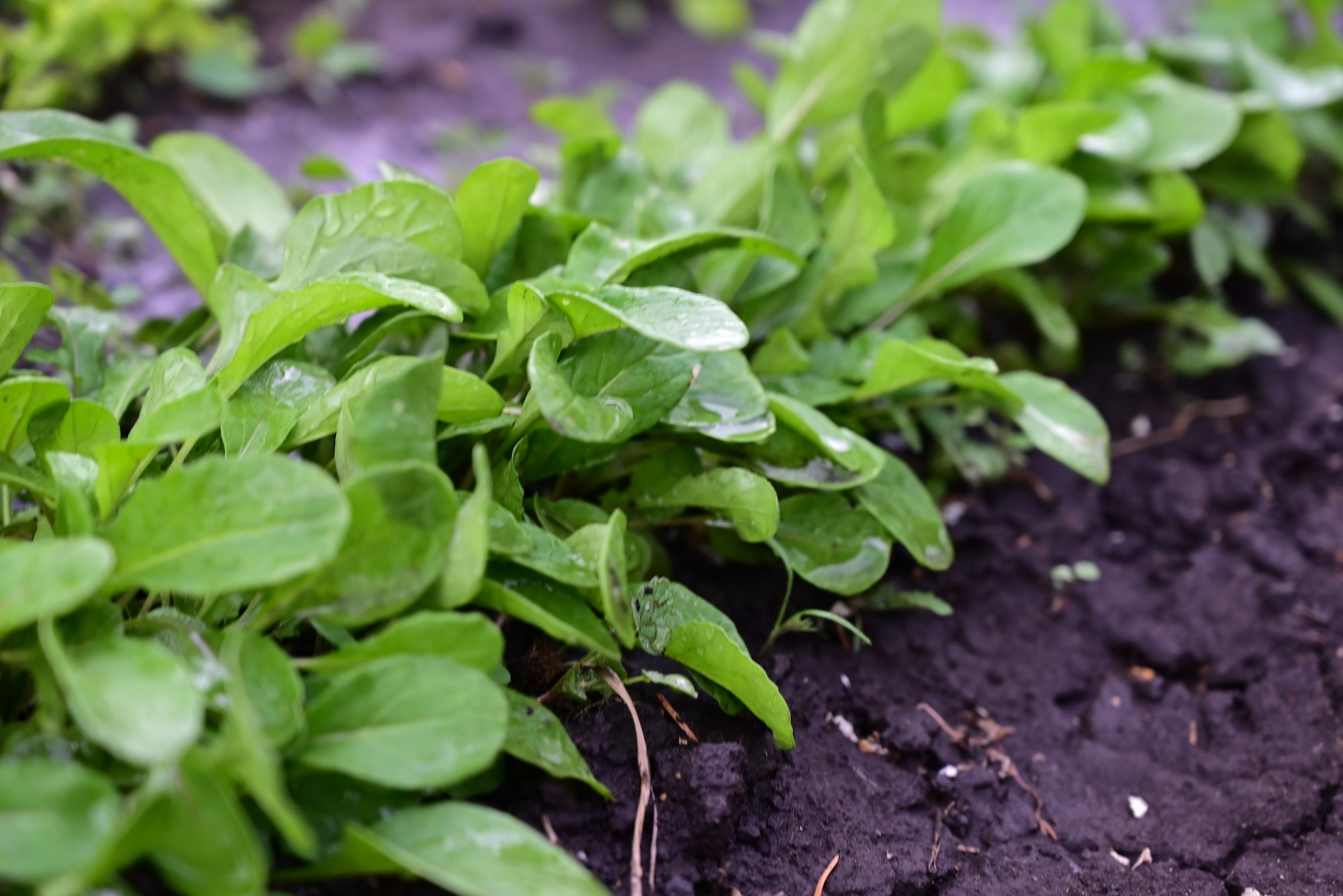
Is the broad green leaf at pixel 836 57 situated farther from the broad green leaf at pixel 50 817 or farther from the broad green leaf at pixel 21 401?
the broad green leaf at pixel 50 817

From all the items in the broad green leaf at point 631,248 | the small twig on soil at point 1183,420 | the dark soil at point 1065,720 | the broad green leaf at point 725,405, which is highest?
the broad green leaf at point 631,248

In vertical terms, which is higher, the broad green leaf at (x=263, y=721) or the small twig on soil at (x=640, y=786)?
the broad green leaf at (x=263, y=721)

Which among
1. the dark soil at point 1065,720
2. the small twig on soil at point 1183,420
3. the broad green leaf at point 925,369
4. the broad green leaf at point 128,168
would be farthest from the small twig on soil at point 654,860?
the small twig on soil at point 1183,420

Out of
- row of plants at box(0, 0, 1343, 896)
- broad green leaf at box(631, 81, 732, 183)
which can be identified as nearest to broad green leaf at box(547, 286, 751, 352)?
row of plants at box(0, 0, 1343, 896)

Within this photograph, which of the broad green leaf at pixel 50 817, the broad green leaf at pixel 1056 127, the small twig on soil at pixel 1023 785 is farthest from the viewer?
the broad green leaf at pixel 1056 127

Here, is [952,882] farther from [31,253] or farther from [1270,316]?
[31,253]

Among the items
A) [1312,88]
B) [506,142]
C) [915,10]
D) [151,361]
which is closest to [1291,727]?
[915,10]

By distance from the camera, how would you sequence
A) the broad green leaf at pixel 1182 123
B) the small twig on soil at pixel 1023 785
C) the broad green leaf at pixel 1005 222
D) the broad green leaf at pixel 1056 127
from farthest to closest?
the broad green leaf at pixel 1182 123 < the broad green leaf at pixel 1056 127 < the broad green leaf at pixel 1005 222 < the small twig on soil at pixel 1023 785
